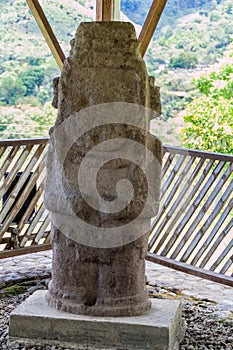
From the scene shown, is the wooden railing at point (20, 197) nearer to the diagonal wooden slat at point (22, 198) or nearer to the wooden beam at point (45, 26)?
the diagonal wooden slat at point (22, 198)

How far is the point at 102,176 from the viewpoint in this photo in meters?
3.77

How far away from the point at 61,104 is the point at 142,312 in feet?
4.36

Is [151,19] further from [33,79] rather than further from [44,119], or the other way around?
[33,79]

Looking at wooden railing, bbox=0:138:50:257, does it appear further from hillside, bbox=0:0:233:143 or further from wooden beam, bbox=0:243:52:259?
hillside, bbox=0:0:233:143

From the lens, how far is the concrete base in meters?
3.65

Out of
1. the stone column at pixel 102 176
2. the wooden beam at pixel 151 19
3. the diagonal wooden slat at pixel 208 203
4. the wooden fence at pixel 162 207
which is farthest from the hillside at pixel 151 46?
the stone column at pixel 102 176

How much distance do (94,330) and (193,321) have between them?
103 cm

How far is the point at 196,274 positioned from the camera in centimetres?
551

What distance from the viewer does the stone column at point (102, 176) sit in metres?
3.72

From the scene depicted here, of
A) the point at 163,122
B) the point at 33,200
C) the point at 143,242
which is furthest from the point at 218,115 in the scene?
the point at 143,242

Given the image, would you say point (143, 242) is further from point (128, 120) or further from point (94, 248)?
point (128, 120)

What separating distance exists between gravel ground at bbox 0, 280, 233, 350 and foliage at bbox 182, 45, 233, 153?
6684 mm

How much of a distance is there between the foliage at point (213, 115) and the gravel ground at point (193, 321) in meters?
6.68

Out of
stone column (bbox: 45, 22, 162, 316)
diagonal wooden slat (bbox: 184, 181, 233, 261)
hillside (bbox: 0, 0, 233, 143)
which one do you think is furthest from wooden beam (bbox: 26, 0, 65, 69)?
hillside (bbox: 0, 0, 233, 143)
